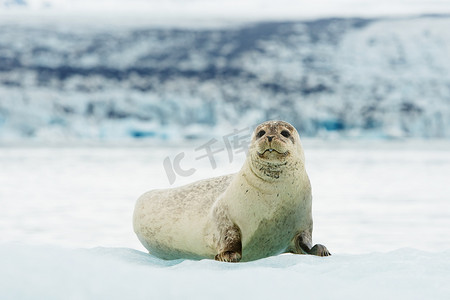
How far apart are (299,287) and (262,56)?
31.1 metres

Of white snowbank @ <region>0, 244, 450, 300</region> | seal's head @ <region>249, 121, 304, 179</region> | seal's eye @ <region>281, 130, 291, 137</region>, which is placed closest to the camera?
white snowbank @ <region>0, 244, 450, 300</region>

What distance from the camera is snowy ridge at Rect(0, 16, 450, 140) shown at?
90.0 ft

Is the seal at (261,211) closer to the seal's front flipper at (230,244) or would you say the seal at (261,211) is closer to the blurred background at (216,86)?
the seal's front flipper at (230,244)

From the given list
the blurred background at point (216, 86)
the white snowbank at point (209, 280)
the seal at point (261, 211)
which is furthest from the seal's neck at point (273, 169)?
the blurred background at point (216, 86)

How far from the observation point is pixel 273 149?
3086 millimetres

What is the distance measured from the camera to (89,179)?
11.7 metres

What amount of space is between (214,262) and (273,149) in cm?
59

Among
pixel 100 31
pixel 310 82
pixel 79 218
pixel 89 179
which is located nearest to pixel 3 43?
pixel 100 31

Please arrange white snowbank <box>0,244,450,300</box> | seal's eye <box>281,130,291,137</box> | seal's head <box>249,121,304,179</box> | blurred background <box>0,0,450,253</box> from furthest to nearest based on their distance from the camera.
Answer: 1. blurred background <box>0,0,450,253</box>
2. seal's eye <box>281,130,291,137</box>
3. seal's head <box>249,121,304,179</box>
4. white snowbank <box>0,244,450,300</box>

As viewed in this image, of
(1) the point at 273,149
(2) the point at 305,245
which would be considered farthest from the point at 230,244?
(1) the point at 273,149

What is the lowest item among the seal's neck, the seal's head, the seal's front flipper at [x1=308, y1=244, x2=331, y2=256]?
the seal's front flipper at [x1=308, y1=244, x2=331, y2=256]

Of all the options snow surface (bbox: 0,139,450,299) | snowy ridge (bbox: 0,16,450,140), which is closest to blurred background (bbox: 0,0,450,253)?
snowy ridge (bbox: 0,16,450,140)

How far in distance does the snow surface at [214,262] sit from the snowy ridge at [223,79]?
15.6 m

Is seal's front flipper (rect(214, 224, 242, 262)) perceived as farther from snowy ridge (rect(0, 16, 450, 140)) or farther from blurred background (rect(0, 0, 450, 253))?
snowy ridge (rect(0, 16, 450, 140))
